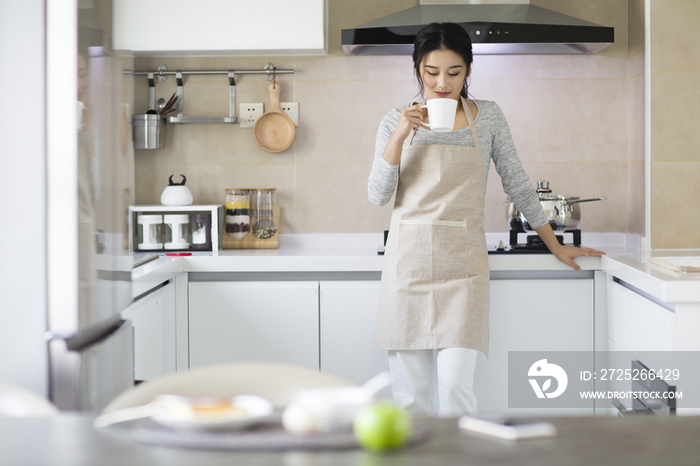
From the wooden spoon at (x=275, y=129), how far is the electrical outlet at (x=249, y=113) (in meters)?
0.04

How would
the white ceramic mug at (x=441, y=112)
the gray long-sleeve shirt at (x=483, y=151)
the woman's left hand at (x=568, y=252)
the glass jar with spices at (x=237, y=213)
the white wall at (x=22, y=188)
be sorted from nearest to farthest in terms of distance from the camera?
the white wall at (x=22, y=188) < the white ceramic mug at (x=441, y=112) < the gray long-sleeve shirt at (x=483, y=151) < the woman's left hand at (x=568, y=252) < the glass jar with spices at (x=237, y=213)

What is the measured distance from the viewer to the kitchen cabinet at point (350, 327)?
2.20 meters

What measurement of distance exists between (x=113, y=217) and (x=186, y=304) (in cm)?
95

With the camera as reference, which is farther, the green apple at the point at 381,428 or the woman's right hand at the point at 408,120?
the woman's right hand at the point at 408,120

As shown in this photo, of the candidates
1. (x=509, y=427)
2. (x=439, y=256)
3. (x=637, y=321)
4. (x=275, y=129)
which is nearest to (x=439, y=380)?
(x=439, y=256)

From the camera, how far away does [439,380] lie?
5.82 feet

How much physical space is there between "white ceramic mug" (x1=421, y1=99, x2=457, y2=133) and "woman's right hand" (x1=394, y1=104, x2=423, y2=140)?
9 cm

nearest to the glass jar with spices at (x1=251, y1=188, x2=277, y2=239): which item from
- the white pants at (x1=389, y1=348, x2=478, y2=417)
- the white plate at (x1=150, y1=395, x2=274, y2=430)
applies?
the white pants at (x1=389, y1=348, x2=478, y2=417)

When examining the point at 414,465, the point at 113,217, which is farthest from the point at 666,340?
the point at 113,217

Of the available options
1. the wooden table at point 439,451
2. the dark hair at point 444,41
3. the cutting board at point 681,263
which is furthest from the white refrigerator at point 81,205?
the cutting board at point 681,263

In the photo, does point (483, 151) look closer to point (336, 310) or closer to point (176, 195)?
point (336, 310)

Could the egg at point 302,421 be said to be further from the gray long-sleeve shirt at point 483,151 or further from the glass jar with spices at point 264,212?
the glass jar with spices at point 264,212

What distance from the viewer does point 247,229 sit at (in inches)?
102

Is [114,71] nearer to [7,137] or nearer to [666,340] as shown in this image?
[7,137]
